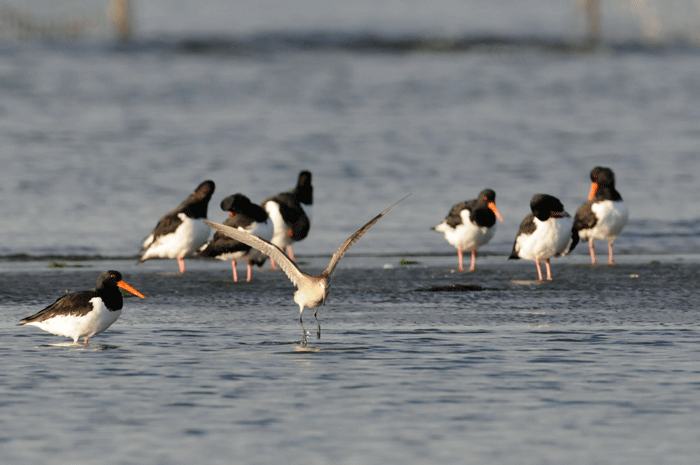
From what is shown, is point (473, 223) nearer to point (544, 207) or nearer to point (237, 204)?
→ point (544, 207)

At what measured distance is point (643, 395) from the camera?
8828 millimetres

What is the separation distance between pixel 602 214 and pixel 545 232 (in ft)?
6.39

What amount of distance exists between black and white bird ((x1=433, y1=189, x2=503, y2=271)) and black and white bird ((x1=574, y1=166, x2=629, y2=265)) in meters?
1.26

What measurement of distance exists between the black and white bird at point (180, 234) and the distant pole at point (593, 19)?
77117 millimetres

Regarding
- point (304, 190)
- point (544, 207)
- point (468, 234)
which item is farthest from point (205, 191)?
point (544, 207)

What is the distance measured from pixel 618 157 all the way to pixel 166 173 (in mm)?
11728

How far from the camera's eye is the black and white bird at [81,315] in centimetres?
1100

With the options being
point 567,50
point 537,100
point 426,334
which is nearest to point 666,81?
point 537,100

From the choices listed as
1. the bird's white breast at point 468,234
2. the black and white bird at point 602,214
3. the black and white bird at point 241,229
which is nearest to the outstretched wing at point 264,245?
the black and white bird at point 241,229

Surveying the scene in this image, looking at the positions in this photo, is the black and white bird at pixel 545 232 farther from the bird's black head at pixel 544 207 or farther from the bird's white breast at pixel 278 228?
the bird's white breast at pixel 278 228

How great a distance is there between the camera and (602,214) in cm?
1689

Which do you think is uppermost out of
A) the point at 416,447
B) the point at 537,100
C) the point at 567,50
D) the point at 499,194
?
the point at 567,50

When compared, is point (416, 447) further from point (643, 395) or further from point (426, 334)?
point (426, 334)

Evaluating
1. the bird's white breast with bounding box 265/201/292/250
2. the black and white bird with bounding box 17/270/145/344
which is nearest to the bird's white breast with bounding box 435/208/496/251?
the bird's white breast with bounding box 265/201/292/250
